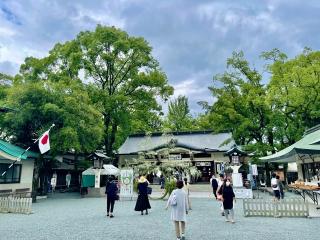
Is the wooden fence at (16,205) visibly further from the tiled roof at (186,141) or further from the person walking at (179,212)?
the tiled roof at (186,141)

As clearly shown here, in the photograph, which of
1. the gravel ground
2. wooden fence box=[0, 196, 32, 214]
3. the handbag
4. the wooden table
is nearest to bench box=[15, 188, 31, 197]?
wooden fence box=[0, 196, 32, 214]

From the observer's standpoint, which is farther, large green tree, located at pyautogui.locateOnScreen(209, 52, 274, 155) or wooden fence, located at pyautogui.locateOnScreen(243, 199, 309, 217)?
large green tree, located at pyautogui.locateOnScreen(209, 52, 274, 155)

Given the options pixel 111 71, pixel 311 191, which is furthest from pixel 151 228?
pixel 111 71

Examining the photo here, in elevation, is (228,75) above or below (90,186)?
above

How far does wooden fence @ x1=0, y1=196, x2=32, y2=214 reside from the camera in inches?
533

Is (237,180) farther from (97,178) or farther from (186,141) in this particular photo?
(186,141)

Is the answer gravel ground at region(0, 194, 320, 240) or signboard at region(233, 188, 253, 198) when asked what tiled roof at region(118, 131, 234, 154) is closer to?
signboard at region(233, 188, 253, 198)

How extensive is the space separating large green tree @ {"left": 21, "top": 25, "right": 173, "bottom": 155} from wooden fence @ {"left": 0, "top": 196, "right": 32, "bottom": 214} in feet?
49.8

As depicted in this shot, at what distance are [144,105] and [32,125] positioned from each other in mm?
13573

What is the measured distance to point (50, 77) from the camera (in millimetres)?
28109

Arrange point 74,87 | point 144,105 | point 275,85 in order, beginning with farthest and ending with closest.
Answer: point 144,105 < point 275,85 < point 74,87

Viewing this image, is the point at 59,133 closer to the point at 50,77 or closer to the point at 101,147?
the point at 50,77

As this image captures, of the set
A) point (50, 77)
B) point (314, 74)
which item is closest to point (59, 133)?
point (50, 77)

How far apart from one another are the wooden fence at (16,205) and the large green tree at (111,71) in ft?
49.8
